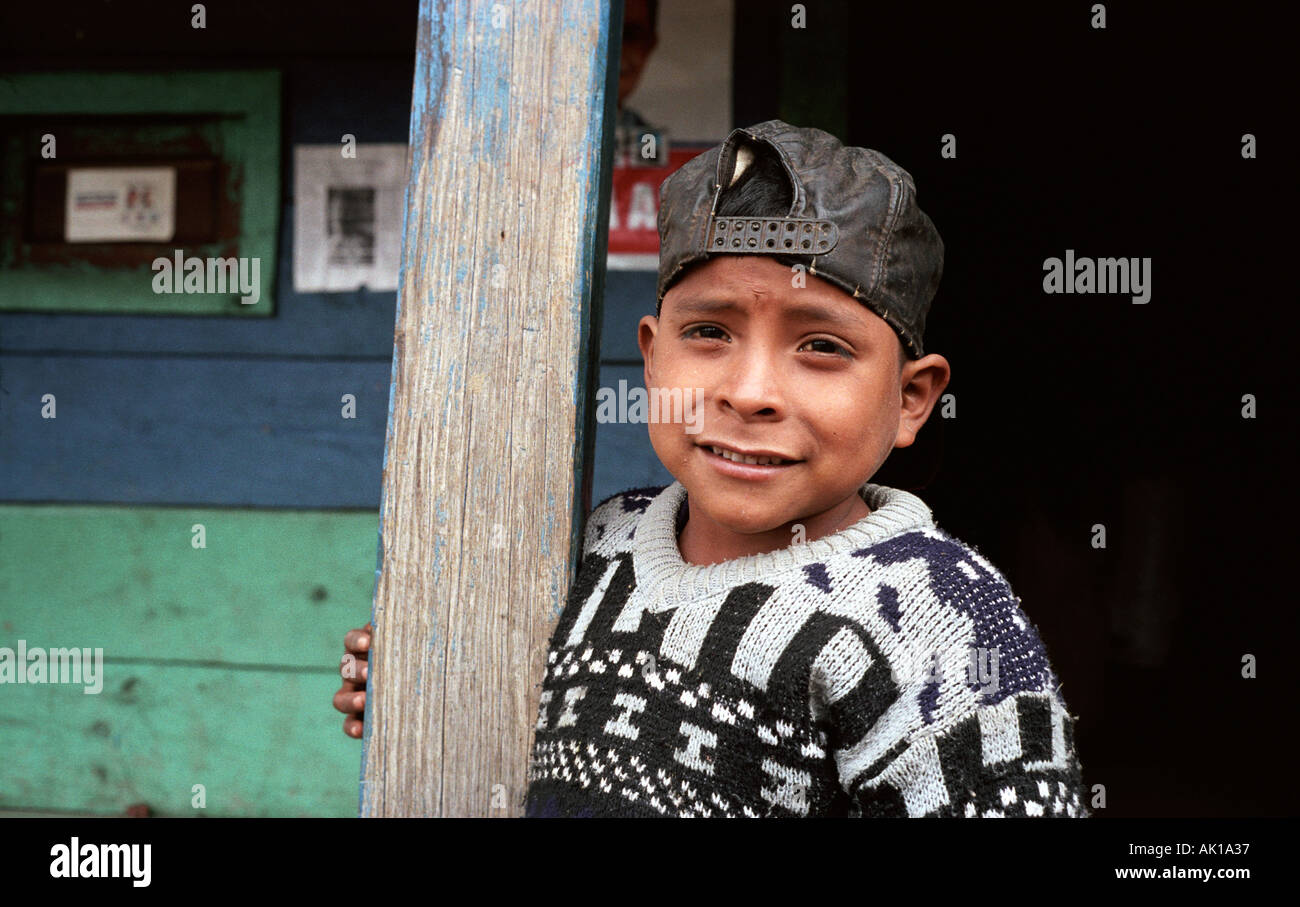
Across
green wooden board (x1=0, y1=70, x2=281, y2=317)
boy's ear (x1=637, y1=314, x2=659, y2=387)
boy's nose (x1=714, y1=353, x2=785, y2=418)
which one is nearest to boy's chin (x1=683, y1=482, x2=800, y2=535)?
boy's nose (x1=714, y1=353, x2=785, y2=418)

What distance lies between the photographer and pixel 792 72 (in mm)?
2936

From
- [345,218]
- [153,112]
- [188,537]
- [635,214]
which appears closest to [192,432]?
[188,537]

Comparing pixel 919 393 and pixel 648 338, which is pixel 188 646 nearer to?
pixel 648 338

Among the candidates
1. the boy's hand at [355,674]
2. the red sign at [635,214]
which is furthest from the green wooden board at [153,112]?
the boy's hand at [355,674]

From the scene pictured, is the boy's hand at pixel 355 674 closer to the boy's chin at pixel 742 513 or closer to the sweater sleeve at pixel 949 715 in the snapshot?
the boy's chin at pixel 742 513

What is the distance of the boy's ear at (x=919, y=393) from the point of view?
1.27m

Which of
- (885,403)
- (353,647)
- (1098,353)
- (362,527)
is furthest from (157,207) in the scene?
(1098,353)

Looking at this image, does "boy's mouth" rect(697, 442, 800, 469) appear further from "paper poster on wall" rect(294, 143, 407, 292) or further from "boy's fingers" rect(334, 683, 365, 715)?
"paper poster on wall" rect(294, 143, 407, 292)

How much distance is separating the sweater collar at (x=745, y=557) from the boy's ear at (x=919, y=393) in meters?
0.09

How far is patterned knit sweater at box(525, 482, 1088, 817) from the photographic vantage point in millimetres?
1057

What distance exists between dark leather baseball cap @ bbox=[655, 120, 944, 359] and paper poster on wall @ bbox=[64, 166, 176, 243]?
2621 mm

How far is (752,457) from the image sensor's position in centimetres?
119

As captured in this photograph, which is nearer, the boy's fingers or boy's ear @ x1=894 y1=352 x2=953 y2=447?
boy's ear @ x1=894 y1=352 x2=953 y2=447

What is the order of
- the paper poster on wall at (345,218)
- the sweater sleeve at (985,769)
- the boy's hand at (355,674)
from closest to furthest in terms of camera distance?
the sweater sleeve at (985,769)
the boy's hand at (355,674)
the paper poster on wall at (345,218)
